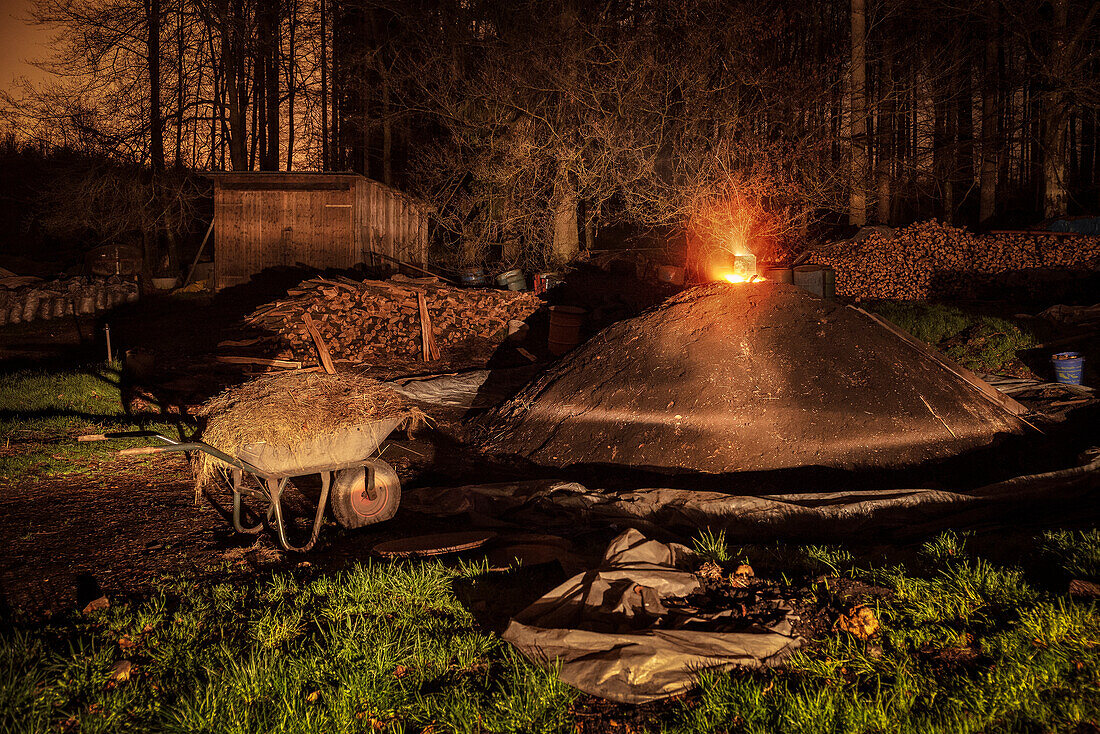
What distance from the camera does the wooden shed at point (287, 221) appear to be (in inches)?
610

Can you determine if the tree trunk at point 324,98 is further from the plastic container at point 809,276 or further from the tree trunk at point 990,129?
the tree trunk at point 990,129

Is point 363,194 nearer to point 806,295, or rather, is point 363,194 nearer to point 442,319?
point 442,319

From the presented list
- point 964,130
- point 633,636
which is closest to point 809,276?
point 633,636

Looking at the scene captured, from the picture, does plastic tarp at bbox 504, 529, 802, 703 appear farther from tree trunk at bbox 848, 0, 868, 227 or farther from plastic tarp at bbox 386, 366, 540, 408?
tree trunk at bbox 848, 0, 868, 227

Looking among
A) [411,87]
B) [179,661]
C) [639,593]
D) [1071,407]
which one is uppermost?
[411,87]

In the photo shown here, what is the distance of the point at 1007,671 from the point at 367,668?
8.21 ft

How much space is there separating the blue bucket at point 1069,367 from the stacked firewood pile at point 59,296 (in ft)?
64.0

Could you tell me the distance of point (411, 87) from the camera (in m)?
17.6

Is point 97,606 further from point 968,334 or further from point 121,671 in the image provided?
point 968,334

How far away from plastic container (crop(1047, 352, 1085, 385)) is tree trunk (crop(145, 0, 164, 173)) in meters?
20.2

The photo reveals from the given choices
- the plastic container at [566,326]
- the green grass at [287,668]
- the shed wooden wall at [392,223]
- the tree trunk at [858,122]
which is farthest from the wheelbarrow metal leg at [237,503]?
the tree trunk at [858,122]

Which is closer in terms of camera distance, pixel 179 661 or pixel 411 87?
pixel 179 661

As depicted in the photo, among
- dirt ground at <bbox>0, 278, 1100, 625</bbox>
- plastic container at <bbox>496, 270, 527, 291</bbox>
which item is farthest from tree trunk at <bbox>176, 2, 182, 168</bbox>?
dirt ground at <bbox>0, 278, 1100, 625</bbox>

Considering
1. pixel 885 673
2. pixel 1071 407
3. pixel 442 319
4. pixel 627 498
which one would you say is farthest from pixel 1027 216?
pixel 885 673
